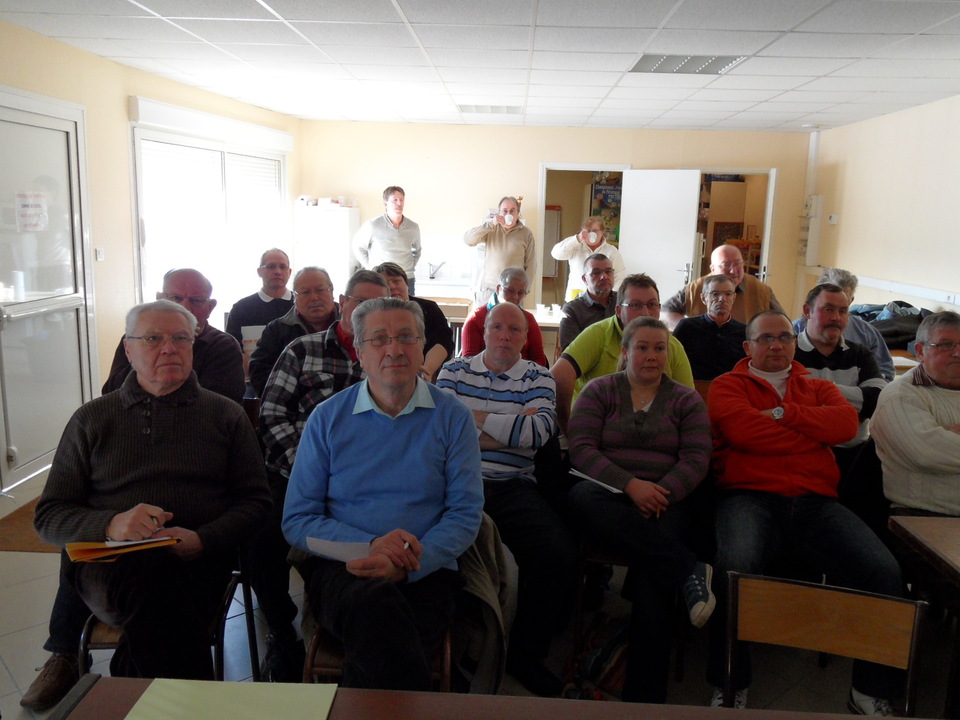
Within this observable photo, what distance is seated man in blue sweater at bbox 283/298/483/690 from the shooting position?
1.82m

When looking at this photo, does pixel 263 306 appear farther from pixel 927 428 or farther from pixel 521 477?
pixel 927 428

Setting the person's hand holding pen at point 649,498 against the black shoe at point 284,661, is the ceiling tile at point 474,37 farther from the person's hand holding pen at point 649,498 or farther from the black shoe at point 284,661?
the black shoe at point 284,661

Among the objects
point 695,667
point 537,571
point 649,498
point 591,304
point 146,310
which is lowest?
point 695,667

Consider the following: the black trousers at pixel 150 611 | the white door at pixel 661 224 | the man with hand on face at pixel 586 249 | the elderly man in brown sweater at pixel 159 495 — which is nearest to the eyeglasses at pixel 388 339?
the elderly man in brown sweater at pixel 159 495

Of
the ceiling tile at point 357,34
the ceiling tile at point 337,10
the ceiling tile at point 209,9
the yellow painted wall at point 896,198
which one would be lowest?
the yellow painted wall at point 896,198

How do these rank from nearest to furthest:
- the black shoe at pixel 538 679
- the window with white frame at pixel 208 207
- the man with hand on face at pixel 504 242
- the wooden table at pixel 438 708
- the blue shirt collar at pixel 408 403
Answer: the wooden table at pixel 438 708, the blue shirt collar at pixel 408 403, the black shoe at pixel 538 679, the window with white frame at pixel 208 207, the man with hand on face at pixel 504 242

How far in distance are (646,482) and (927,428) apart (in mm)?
930

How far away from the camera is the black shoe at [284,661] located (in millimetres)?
2254

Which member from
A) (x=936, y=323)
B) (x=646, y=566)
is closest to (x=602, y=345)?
(x=646, y=566)

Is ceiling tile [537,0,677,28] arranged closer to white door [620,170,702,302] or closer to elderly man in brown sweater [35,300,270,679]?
elderly man in brown sweater [35,300,270,679]

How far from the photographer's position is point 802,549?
2.34 m

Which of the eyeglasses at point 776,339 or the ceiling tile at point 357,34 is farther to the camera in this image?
the ceiling tile at point 357,34

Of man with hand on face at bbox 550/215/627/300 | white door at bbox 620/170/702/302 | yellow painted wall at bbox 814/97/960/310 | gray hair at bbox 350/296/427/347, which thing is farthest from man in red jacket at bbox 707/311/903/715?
white door at bbox 620/170/702/302

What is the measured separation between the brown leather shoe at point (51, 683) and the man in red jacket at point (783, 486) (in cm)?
198
